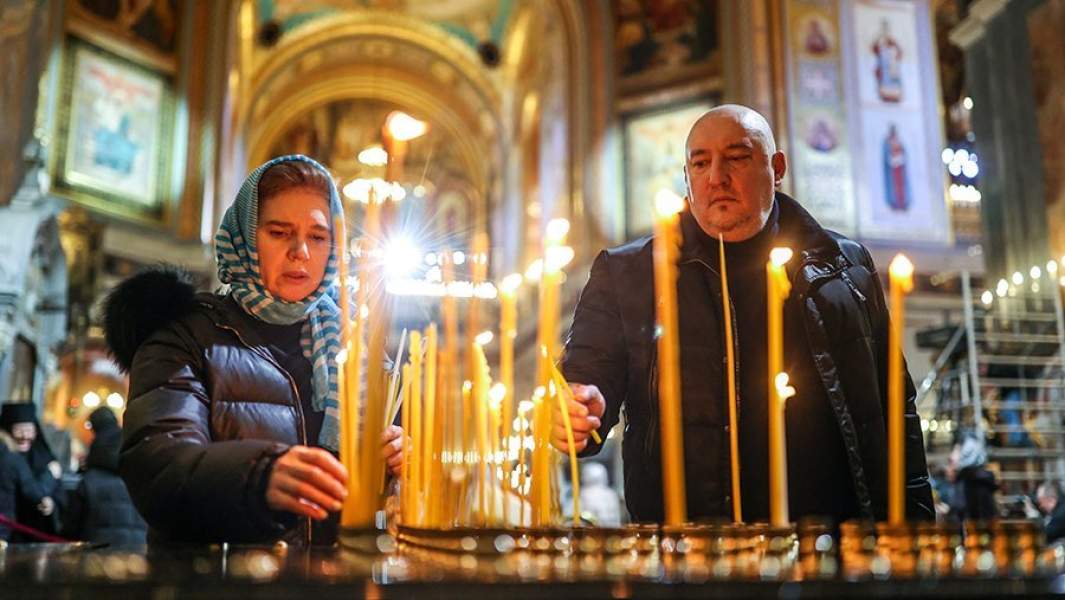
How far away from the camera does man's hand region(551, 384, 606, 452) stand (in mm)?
1698

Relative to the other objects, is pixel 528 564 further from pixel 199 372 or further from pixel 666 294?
pixel 199 372

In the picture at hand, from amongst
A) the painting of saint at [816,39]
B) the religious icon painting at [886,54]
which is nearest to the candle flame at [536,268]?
the painting of saint at [816,39]

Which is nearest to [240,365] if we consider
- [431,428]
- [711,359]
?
[431,428]

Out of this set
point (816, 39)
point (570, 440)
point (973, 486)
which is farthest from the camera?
point (816, 39)

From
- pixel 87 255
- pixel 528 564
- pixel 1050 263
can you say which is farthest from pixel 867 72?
pixel 528 564

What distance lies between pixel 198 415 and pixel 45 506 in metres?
4.49

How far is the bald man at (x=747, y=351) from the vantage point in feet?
6.94

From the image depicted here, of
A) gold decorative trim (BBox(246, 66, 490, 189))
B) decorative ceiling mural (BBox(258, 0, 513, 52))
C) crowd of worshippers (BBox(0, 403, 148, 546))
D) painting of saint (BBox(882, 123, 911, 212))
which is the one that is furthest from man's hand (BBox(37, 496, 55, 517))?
gold decorative trim (BBox(246, 66, 490, 189))

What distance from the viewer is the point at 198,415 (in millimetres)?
1727

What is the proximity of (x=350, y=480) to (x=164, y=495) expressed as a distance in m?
0.50

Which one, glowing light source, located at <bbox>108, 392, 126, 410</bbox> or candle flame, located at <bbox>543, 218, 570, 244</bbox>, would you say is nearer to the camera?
candle flame, located at <bbox>543, 218, 570, 244</bbox>

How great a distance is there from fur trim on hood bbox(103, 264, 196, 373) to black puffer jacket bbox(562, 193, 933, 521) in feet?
2.65

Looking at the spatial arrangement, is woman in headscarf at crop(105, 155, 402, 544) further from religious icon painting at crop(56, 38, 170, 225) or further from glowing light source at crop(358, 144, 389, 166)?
religious icon painting at crop(56, 38, 170, 225)

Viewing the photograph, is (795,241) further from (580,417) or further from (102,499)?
(102,499)
